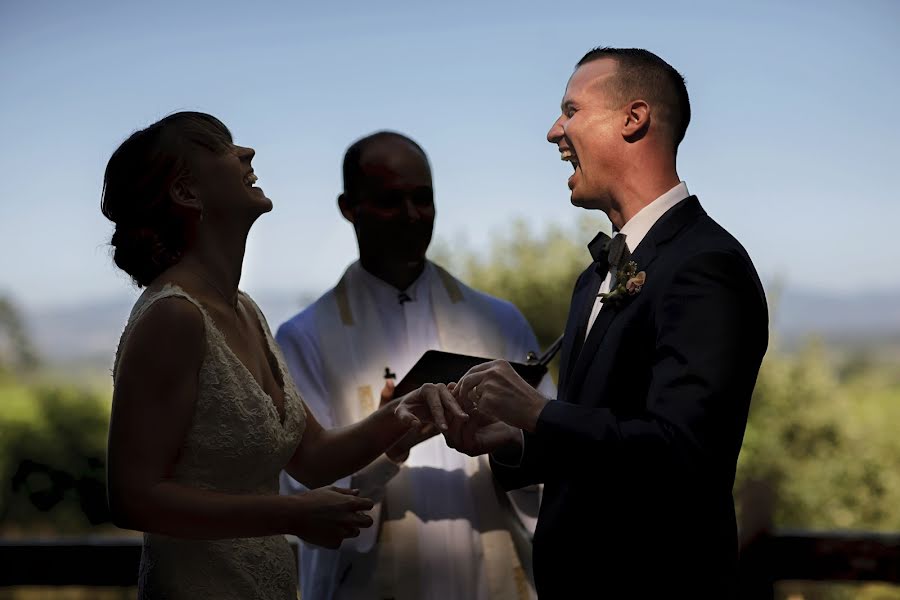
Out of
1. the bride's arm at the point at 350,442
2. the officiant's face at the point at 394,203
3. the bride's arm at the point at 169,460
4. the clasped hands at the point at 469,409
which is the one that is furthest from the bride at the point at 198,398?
the officiant's face at the point at 394,203

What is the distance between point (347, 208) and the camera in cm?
409

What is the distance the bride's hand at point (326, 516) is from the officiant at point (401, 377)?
3.25ft

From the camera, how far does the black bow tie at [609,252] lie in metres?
2.69

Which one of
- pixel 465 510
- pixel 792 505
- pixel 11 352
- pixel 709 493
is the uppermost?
pixel 709 493

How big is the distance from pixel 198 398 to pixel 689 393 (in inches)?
43.9

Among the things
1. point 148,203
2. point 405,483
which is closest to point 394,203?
point 405,483

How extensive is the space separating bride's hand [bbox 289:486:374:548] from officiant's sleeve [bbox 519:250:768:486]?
1.62ft

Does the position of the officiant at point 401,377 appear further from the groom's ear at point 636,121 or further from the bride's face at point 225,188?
the groom's ear at point 636,121

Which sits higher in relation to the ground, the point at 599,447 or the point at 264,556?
the point at 599,447

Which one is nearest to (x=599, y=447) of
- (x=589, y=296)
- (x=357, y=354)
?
(x=589, y=296)

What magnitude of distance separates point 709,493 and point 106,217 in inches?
62.8

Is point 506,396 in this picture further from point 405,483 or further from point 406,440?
point 405,483

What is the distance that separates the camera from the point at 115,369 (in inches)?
99.5

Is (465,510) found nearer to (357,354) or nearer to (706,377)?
Result: (357,354)
